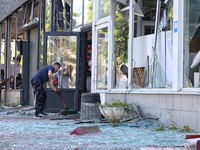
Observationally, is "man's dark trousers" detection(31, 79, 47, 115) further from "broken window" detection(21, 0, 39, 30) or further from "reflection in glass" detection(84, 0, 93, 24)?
"broken window" detection(21, 0, 39, 30)

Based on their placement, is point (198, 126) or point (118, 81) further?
point (118, 81)

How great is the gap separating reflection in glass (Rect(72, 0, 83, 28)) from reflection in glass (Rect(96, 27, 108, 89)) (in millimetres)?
1913

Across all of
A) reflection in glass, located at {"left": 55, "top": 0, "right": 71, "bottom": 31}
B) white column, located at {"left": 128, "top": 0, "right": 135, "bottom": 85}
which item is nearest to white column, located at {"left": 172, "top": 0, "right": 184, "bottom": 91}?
white column, located at {"left": 128, "top": 0, "right": 135, "bottom": 85}

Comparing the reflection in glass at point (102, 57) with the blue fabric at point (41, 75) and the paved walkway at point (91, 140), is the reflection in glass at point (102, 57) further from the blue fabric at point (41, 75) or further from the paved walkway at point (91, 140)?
the paved walkway at point (91, 140)

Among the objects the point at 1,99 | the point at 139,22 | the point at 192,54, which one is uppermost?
the point at 139,22

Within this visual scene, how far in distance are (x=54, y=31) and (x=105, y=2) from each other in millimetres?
2917

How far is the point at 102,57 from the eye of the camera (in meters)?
11.9

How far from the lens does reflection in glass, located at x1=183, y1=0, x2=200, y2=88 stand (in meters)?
7.81

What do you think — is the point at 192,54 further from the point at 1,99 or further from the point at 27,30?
the point at 1,99

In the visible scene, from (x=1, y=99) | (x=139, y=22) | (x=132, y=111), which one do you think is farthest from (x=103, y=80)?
(x=1, y=99)

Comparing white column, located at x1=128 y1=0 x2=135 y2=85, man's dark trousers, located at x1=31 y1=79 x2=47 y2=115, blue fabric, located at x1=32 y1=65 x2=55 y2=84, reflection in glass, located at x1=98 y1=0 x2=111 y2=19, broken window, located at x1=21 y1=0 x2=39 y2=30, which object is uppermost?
broken window, located at x1=21 y1=0 x2=39 y2=30

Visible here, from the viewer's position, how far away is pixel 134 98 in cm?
989

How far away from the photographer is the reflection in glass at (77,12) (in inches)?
550

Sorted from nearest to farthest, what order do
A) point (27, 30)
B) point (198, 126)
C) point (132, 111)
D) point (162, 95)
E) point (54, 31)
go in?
point (198, 126), point (162, 95), point (132, 111), point (54, 31), point (27, 30)
